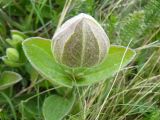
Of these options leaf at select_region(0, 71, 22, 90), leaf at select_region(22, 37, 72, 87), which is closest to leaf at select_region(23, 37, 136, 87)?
leaf at select_region(22, 37, 72, 87)

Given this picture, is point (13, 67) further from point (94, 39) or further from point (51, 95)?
point (94, 39)

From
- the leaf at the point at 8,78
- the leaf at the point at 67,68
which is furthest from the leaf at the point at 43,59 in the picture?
the leaf at the point at 8,78

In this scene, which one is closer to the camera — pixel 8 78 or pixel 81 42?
pixel 81 42

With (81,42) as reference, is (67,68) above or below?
below

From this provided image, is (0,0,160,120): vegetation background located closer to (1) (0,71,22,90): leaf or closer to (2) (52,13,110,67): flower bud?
(1) (0,71,22,90): leaf

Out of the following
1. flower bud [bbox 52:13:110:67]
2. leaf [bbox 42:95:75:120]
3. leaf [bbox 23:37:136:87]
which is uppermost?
flower bud [bbox 52:13:110:67]

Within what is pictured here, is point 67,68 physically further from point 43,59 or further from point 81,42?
point 81,42

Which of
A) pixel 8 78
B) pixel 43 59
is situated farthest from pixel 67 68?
pixel 8 78
